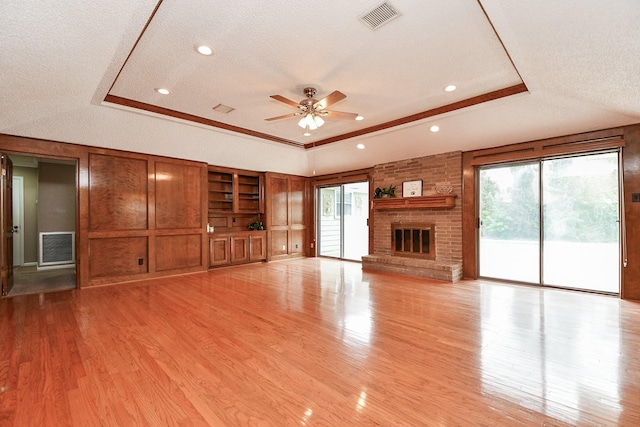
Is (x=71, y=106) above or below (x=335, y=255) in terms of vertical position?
above

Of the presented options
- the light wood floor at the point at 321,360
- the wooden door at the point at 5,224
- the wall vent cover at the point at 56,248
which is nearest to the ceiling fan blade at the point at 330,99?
the light wood floor at the point at 321,360

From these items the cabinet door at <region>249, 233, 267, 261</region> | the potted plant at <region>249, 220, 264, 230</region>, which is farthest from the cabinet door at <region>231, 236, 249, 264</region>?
the potted plant at <region>249, 220, 264, 230</region>

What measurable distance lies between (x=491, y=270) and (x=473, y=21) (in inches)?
173

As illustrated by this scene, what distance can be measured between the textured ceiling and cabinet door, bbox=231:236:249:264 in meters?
2.53

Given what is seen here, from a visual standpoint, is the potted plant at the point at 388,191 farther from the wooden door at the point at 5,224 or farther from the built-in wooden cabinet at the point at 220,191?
the wooden door at the point at 5,224

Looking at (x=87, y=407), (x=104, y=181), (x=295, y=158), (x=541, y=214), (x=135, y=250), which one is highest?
(x=295, y=158)

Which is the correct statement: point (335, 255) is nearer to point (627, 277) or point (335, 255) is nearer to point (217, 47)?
point (627, 277)

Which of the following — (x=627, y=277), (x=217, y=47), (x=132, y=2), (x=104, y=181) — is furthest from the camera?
(x=104, y=181)

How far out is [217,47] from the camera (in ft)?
9.47

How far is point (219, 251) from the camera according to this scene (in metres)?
6.74

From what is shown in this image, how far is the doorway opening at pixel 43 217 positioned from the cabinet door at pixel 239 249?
3.46 meters

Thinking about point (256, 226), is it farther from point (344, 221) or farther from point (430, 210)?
point (430, 210)

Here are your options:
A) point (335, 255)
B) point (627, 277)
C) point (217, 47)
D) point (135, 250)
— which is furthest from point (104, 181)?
point (627, 277)

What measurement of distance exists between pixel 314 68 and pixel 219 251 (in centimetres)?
483
